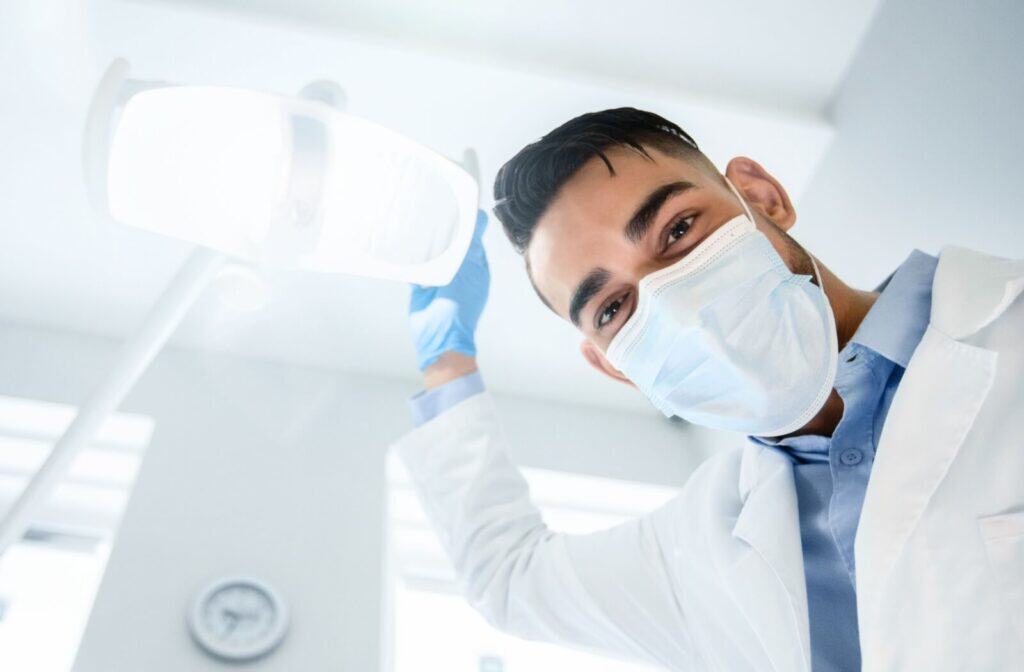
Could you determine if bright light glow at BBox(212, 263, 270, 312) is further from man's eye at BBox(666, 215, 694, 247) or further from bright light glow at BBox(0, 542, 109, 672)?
man's eye at BBox(666, 215, 694, 247)

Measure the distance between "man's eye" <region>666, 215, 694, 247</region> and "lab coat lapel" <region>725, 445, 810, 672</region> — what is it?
1.10 ft

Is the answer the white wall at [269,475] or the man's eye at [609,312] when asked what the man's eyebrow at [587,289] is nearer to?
the man's eye at [609,312]

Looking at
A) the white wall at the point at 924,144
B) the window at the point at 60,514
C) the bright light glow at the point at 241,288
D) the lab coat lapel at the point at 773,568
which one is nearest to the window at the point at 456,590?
the bright light glow at the point at 241,288

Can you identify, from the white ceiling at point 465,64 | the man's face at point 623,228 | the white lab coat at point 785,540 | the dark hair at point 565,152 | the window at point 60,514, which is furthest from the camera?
the window at point 60,514

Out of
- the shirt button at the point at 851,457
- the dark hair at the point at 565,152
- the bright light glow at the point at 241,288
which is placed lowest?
the shirt button at the point at 851,457

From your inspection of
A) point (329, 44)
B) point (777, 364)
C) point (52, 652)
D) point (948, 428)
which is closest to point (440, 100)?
point (329, 44)

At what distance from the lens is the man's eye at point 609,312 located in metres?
1.19

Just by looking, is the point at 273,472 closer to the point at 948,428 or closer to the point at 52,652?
the point at 52,652

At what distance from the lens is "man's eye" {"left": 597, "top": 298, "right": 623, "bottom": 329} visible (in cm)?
119

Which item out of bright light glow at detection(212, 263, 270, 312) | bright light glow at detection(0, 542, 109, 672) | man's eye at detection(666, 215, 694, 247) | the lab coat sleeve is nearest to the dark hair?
man's eye at detection(666, 215, 694, 247)

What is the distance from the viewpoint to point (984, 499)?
0.92m

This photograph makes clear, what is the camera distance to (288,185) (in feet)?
3.51

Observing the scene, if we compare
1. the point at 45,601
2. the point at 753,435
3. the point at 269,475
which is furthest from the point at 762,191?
the point at 45,601

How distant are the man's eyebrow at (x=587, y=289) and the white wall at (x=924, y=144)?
0.84 m
